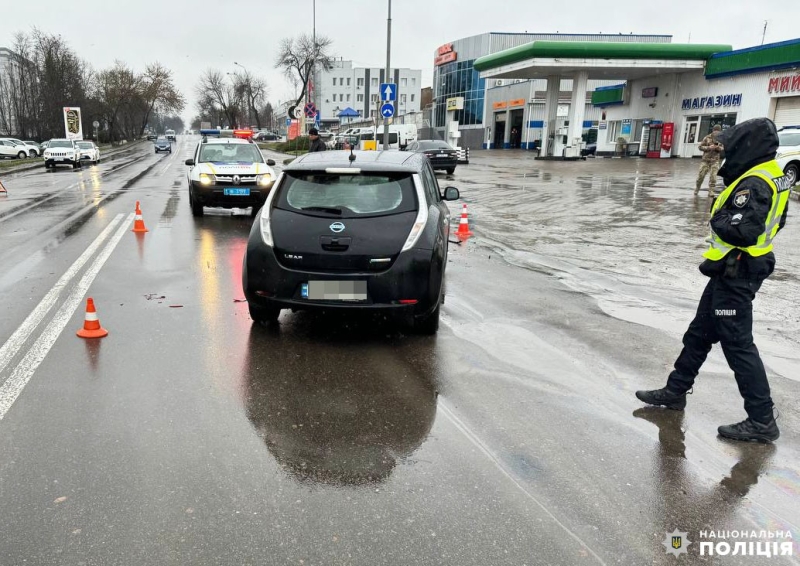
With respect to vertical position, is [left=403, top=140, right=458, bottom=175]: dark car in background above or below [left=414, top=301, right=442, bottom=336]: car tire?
above

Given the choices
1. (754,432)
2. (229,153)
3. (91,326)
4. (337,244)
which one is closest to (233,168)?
(229,153)

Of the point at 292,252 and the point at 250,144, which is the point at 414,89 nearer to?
the point at 250,144

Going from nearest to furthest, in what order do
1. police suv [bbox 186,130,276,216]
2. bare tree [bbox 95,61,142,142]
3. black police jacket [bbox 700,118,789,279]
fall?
black police jacket [bbox 700,118,789,279] < police suv [bbox 186,130,276,216] < bare tree [bbox 95,61,142,142]

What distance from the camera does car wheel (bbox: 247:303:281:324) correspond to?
5523 mm

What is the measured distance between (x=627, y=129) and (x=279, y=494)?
47.0m

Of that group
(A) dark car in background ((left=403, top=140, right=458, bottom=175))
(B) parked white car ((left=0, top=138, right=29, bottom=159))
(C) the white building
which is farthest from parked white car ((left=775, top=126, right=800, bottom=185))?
(C) the white building

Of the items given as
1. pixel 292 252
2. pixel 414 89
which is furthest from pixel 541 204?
pixel 414 89

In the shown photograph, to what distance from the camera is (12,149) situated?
142ft

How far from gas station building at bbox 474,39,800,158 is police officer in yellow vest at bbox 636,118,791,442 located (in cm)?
3449

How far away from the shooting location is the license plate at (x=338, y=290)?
16.4 ft

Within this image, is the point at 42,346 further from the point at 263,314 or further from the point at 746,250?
the point at 746,250

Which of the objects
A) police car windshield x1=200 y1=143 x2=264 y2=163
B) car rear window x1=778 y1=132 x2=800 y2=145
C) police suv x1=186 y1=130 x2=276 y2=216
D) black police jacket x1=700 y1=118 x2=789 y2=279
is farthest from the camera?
car rear window x1=778 y1=132 x2=800 y2=145

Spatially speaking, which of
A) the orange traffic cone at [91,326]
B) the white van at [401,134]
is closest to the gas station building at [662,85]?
the white van at [401,134]
